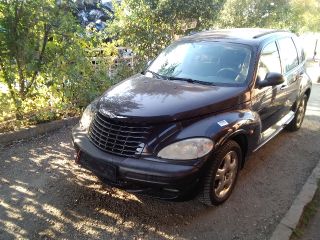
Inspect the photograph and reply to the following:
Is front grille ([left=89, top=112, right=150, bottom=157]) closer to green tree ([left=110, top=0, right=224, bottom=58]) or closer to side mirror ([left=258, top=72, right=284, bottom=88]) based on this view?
side mirror ([left=258, top=72, right=284, bottom=88])

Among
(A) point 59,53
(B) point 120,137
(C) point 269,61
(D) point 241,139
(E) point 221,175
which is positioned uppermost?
(C) point 269,61

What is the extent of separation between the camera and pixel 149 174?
3006 mm

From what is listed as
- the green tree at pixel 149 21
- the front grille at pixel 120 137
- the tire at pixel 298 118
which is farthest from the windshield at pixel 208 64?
the green tree at pixel 149 21

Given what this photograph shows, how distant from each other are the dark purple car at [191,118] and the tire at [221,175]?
0.01 m

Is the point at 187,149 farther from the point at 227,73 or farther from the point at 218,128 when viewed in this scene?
the point at 227,73

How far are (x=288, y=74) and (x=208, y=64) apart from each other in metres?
1.40

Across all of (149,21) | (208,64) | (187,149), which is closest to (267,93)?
(208,64)

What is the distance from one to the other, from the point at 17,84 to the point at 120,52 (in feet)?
8.12

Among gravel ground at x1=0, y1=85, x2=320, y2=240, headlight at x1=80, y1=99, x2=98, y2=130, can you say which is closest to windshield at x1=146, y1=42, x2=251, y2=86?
headlight at x1=80, y1=99, x2=98, y2=130

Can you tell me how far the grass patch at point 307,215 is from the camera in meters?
3.27

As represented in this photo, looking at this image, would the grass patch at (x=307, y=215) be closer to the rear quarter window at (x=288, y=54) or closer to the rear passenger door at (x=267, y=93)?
the rear passenger door at (x=267, y=93)

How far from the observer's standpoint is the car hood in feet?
10.6

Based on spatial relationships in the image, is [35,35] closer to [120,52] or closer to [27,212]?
[120,52]

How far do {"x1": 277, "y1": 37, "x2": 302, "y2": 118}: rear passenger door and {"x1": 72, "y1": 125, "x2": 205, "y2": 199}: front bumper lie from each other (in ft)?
7.45
